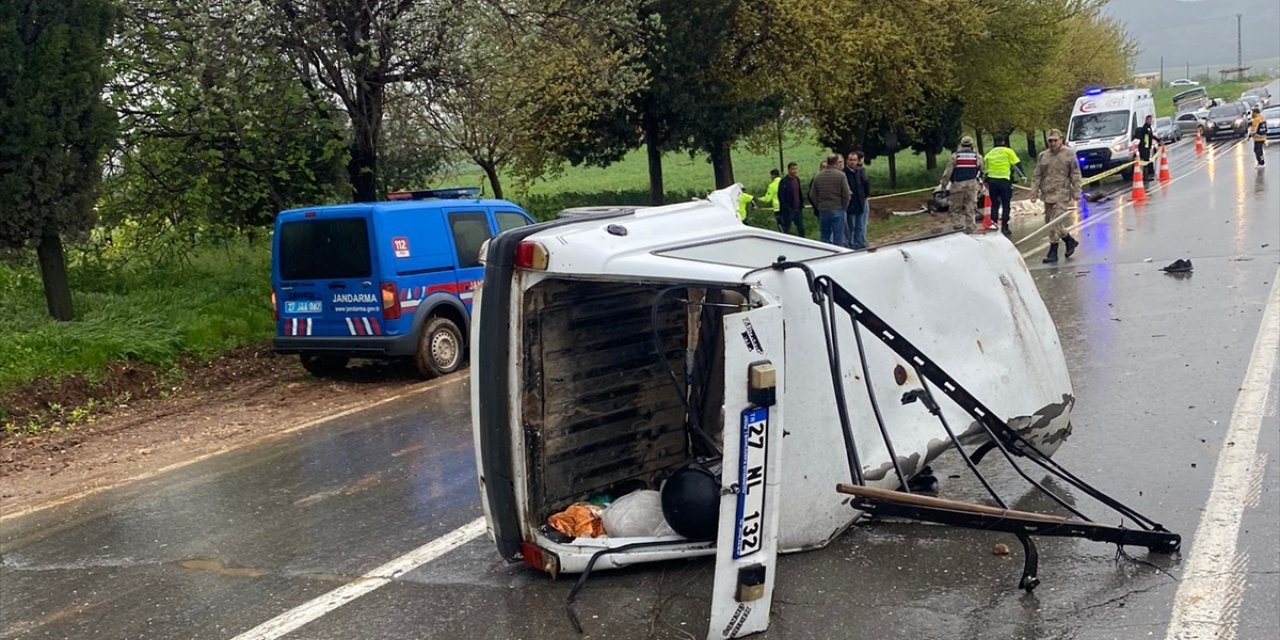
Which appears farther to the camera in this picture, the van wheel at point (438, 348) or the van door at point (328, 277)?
the van wheel at point (438, 348)

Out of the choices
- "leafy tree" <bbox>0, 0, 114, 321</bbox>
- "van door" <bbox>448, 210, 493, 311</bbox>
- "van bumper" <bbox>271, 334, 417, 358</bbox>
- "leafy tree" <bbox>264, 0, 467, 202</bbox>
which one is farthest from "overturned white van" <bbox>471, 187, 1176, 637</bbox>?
"leafy tree" <bbox>264, 0, 467, 202</bbox>

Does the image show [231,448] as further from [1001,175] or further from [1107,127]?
[1107,127]

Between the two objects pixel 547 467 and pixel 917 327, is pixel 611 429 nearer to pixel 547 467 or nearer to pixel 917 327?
pixel 547 467

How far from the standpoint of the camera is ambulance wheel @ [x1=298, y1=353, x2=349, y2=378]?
11.9 meters

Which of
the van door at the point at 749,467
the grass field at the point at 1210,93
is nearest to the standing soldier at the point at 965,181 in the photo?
the van door at the point at 749,467

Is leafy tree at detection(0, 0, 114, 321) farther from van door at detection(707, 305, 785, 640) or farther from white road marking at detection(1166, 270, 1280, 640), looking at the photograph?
white road marking at detection(1166, 270, 1280, 640)

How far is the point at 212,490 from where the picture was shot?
7.62 m

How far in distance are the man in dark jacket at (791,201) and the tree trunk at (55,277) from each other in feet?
41.2

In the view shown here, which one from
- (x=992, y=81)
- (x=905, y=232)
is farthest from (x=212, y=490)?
(x=992, y=81)

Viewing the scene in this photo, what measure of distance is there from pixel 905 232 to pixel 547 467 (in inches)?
704

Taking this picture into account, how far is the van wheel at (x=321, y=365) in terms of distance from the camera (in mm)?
11884

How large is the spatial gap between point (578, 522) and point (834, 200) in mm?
12523

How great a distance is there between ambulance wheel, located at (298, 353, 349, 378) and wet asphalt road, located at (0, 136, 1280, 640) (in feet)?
7.54

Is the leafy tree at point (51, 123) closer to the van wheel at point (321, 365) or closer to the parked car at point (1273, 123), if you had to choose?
the van wheel at point (321, 365)
